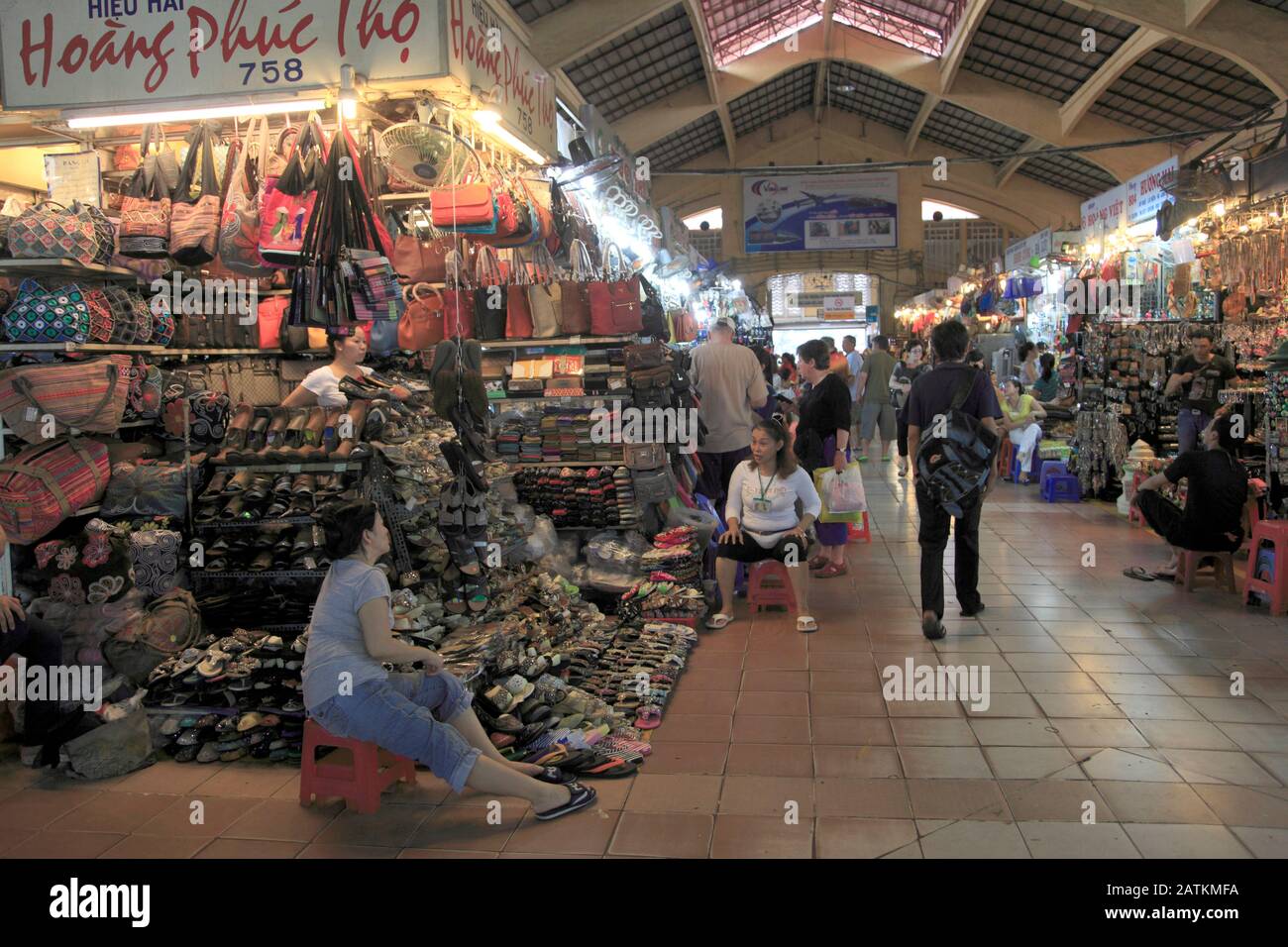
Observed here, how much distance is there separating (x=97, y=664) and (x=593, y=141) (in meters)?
4.64

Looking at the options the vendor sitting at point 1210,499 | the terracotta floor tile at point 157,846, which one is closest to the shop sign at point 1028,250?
the vendor sitting at point 1210,499

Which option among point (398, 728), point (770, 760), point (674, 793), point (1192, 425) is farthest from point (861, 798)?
point (1192, 425)

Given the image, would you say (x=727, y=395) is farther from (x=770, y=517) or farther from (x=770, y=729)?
(x=770, y=729)

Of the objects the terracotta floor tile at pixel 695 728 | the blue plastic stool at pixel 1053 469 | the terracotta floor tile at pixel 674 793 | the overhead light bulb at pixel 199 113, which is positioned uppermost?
the overhead light bulb at pixel 199 113

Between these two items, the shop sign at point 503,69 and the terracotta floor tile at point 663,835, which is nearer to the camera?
the terracotta floor tile at point 663,835

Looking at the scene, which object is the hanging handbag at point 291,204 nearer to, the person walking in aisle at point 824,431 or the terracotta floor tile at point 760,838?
the terracotta floor tile at point 760,838

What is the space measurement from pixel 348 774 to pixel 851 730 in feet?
6.08

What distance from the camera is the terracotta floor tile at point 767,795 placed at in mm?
3086

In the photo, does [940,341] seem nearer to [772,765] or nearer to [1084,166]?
[772,765]

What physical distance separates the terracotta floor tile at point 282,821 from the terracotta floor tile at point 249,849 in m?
0.03

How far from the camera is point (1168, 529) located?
19.1 ft

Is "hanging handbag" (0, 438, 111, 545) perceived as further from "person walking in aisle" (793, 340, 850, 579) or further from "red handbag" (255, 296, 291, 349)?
"person walking in aisle" (793, 340, 850, 579)
